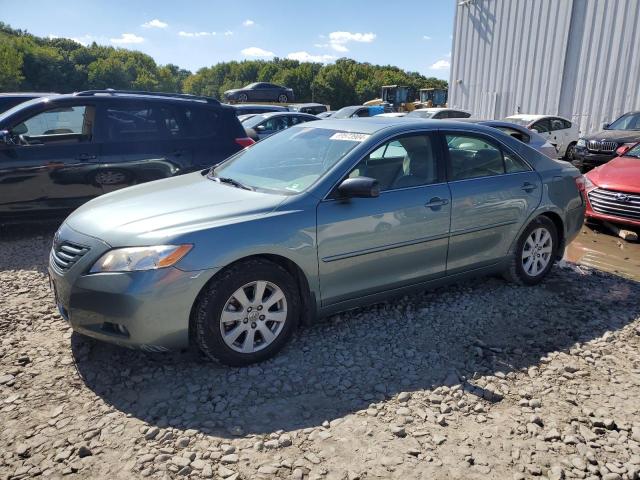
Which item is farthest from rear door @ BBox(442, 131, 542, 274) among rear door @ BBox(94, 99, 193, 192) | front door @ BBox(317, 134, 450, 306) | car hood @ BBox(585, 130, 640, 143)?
car hood @ BBox(585, 130, 640, 143)

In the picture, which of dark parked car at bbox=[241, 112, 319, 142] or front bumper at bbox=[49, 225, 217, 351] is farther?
dark parked car at bbox=[241, 112, 319, 142]

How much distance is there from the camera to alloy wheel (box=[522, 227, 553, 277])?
4727 millimetres

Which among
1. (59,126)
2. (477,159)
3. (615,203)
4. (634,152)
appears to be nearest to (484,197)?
(477,159)

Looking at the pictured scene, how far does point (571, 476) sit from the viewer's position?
243 centimetres

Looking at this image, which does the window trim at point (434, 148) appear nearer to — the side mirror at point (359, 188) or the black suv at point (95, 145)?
the side mirror at point (359, 188)

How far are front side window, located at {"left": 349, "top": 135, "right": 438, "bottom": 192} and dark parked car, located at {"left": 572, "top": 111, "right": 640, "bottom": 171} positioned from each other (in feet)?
30.2

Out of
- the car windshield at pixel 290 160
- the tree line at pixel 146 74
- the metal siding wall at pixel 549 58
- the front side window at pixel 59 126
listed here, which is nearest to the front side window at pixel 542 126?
the metal siding wall at pixel 549 58

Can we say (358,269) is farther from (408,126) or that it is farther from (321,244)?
(408,126)

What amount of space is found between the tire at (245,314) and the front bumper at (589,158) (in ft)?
34.9

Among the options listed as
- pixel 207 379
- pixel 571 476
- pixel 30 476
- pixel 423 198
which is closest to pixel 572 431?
pixel 571 476

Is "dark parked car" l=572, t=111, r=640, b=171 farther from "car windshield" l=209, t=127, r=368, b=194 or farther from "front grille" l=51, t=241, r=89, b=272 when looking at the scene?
"front grille" l=51, t=241, r=89, b=272

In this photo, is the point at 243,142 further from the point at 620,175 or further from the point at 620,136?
the point at 620,136

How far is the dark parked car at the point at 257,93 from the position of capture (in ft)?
117

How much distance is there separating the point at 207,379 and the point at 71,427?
78cm
